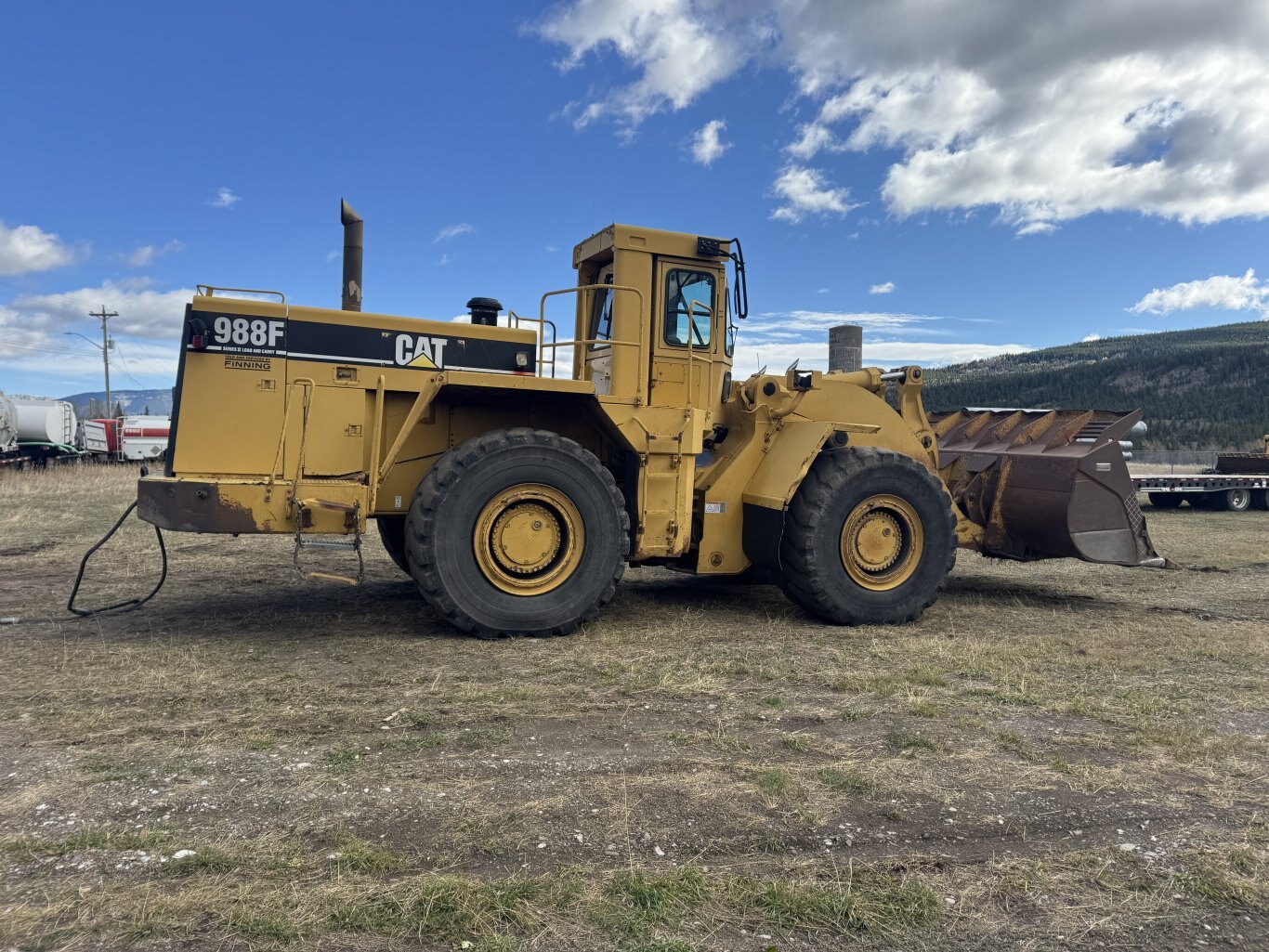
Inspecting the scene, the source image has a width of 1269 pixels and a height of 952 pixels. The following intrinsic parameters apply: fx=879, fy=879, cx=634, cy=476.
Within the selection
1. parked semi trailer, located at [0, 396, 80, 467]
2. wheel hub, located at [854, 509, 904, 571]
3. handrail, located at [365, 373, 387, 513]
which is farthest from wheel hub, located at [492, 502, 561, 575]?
parked semi trailer, located at [0, 396, 80, 467]

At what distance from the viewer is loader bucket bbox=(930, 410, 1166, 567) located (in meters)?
8.34

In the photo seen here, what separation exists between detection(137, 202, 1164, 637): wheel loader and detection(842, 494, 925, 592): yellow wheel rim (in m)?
0.02

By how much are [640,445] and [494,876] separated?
177 inches

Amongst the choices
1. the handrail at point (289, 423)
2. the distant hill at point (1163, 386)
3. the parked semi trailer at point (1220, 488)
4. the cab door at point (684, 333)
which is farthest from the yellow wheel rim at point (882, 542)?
the distant hill at point (1163, 386)

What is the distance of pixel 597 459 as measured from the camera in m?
7.04

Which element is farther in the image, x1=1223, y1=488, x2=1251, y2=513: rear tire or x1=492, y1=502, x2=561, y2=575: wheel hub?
x1=1223, y1=488, x2=1251, y2=513: rear tire

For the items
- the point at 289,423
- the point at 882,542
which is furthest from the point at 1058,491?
the point at 289,423

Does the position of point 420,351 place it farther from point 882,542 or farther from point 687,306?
point 882,542

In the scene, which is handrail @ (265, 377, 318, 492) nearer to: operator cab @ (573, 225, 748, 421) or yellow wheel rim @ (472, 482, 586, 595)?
yellow wheel rim @ (472, 482, 586, 595)

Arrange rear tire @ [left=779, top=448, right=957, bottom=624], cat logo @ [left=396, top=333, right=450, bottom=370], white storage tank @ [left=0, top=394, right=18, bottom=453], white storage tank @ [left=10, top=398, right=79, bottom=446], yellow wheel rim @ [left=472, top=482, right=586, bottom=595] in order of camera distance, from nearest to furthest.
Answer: yellow wheel rim @ [left=472, top=482, right=586, bottom=595], cat logo @ [left=396, top=333, right=450, bottom=370], rear tire @ [left=779, top=448, right=957, bottom=624], white storage tank @ [left=0, top=394, right=18, bottom=453], white storage tank @ [left=10, top=398, right=79, bottom=446]

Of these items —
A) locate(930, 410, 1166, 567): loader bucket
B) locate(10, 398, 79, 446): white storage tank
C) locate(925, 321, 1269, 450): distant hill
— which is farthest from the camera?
locate(925, 321, 1269, 450): distant hill

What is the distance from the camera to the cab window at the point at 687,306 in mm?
7695

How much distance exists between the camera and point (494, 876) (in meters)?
3.06

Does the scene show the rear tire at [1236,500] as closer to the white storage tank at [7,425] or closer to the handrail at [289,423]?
the handrail at [289,423]
